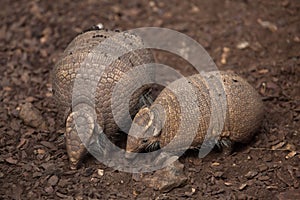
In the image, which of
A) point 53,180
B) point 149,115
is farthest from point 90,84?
point 53,180

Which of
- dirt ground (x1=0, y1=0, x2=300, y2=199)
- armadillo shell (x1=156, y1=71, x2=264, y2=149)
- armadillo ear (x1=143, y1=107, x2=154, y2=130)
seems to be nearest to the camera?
dirt ground (x1=0, y1=0, x2=300, y2=199)

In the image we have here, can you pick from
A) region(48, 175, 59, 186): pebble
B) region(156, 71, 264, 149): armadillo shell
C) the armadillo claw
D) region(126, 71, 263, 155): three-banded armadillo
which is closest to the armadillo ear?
region(126, 71, 263, 155): three-banded armadillo

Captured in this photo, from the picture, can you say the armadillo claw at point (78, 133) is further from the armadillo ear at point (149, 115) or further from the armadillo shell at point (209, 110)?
the armadillo shell at point (209, 110)

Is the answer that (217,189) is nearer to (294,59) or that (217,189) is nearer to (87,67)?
(87,67)

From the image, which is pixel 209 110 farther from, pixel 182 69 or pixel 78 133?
pixel 182 69

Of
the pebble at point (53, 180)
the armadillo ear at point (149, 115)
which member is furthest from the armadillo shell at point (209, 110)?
the pebble at point (53, 180)

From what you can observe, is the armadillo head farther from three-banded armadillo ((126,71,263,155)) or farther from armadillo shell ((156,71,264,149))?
armadillo shell ((156,71,264,149))

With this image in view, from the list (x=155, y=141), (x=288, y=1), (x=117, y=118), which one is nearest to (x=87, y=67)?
(x=117, y=118)
